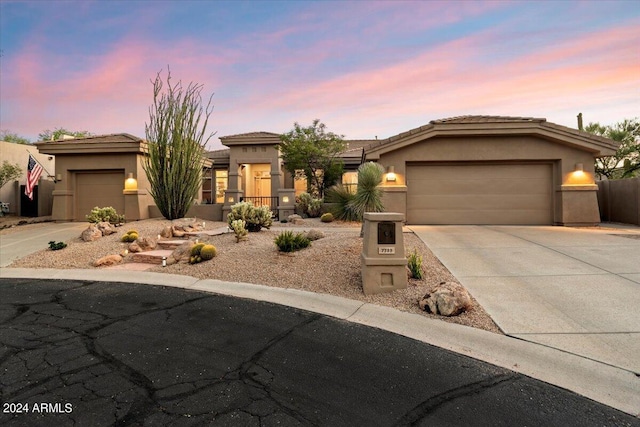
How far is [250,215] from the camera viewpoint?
11164mm

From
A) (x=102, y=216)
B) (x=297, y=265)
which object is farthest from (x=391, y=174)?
(x=102, y=216)

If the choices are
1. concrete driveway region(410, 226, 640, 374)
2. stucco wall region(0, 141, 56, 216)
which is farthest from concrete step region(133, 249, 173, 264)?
stucco wall region(0, 141, 56, 216)

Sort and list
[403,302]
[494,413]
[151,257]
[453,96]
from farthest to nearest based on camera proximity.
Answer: [453,96]
[151,257]
[403,302]
[494,413]

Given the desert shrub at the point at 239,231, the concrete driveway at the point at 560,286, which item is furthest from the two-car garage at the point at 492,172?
the desert shrub at the point at 239,231

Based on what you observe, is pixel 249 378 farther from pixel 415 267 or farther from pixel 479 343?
pixel 415 267

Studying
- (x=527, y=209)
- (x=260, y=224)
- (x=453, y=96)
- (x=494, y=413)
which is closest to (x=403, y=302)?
(x=494, y=413)

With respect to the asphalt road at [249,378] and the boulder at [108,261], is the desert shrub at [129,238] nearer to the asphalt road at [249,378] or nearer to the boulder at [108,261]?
the boulder at [108,261]

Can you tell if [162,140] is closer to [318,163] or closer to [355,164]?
[318,163]

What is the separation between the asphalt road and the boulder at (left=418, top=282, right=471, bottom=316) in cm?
105

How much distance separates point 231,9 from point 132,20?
423 centimetres

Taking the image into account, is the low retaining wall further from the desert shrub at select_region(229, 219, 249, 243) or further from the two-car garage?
the desert shrub at select_region(229, 219, 249, 243)

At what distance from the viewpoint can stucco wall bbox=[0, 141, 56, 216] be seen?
2061cm

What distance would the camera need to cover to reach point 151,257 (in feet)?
29.1

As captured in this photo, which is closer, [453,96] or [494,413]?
[494,413]
